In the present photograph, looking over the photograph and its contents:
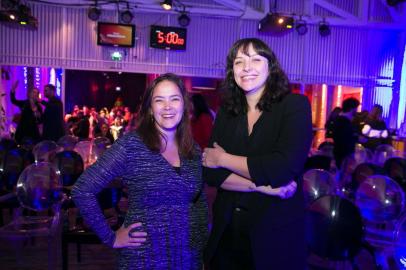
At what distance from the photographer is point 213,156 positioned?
69.9 inches

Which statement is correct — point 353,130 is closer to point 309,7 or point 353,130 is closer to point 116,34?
point 309,7

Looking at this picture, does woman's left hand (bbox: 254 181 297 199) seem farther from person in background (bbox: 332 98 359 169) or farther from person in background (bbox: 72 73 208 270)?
person in background (bbox: 332 98 359 169)

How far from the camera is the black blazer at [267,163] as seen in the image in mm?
1598

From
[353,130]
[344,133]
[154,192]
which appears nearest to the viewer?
[154,192]

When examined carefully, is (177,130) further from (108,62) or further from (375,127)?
(108,62)

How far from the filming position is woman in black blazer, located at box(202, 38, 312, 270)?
162cm

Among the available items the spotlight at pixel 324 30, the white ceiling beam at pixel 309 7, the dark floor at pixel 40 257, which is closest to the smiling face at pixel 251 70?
the dark floor at pixel 40 257

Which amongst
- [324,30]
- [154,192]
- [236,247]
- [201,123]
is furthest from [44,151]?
[324,30]

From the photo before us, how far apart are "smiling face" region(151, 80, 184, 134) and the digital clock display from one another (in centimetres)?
901

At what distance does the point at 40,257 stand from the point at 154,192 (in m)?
3.04

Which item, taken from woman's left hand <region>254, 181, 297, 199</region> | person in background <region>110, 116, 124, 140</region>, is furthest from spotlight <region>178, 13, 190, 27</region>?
woman's left hand <region>254, 181, 297, 199</region>

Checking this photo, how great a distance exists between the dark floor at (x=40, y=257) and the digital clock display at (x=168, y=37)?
692 centimetres

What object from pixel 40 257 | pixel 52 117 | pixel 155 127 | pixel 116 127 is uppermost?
pixel 155 127

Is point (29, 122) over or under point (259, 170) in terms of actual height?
under
